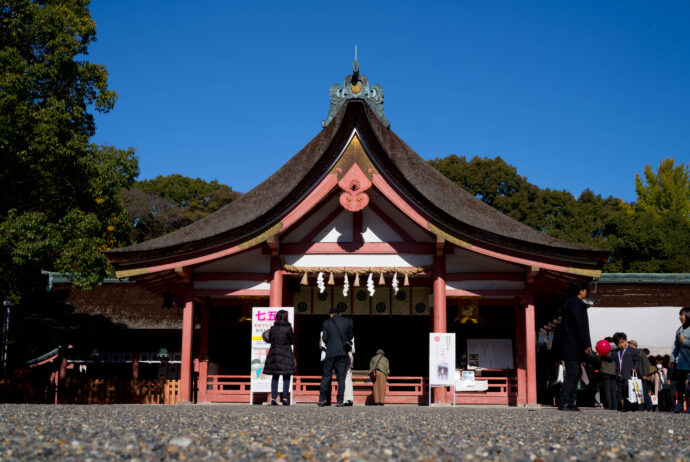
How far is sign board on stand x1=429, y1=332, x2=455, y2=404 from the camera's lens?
13.9 m

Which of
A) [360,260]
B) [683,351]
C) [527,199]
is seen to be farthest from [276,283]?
[527,199]

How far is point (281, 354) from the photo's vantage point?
462 inches

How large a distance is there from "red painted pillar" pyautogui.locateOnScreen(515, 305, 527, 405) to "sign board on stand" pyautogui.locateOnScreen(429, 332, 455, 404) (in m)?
2.60

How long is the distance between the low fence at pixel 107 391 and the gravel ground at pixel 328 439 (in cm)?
1009

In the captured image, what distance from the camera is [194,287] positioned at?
16.1 metres

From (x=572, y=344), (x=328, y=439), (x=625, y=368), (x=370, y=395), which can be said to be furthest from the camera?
(x=370, y=395)

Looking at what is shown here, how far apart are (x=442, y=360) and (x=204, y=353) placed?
634cm

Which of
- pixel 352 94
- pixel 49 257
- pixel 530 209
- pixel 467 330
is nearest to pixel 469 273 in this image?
pixel 467 330

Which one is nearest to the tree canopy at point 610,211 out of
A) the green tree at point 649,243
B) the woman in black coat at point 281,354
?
the green tree at point 649,243

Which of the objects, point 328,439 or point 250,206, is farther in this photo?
point 250,206

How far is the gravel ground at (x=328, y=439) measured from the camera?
173 inches

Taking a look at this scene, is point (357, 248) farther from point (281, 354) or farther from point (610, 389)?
point (610, 389)

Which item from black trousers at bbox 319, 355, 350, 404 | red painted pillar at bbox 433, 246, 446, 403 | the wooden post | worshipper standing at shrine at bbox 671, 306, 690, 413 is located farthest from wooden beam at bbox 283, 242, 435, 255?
worshipper standing at shrine at bbox 671, 306, 690, 413

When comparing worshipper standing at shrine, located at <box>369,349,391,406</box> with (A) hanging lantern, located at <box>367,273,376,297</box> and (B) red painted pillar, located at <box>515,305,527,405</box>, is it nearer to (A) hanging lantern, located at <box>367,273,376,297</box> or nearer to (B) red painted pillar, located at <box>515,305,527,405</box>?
(A) hanging lantern, located at <box>367,273,376,297</box>
